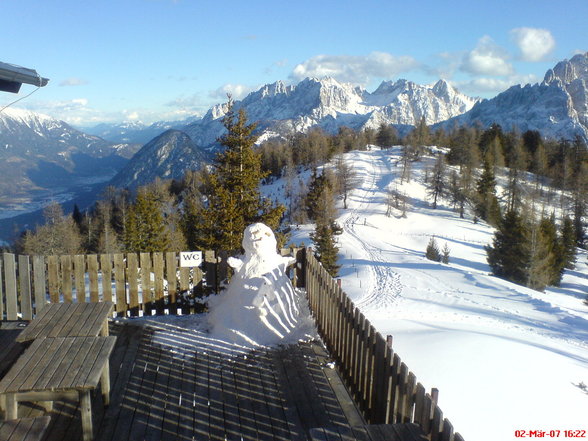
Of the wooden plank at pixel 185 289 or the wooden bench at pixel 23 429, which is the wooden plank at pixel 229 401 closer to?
the wooden bench at pixel 23 429

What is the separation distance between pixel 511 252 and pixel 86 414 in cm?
3484

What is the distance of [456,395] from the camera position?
250 inches

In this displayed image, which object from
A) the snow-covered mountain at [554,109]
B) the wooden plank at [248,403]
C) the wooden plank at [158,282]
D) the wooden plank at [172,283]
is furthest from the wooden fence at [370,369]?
the snow-covered mountain at [554,109]

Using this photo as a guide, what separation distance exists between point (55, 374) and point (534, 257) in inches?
1327

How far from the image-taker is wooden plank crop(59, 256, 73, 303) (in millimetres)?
6473

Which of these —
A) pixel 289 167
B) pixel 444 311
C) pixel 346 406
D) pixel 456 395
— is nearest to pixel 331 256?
pixel 444 311

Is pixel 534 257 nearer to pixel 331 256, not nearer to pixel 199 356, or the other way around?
pixel 331 256

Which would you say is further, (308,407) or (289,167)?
(289,167)

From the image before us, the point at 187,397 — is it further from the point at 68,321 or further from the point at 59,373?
the point at 68,321

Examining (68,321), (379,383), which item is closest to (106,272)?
(68,321)

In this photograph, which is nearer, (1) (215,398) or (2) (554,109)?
(1) (215,398)

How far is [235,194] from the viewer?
1781 cm

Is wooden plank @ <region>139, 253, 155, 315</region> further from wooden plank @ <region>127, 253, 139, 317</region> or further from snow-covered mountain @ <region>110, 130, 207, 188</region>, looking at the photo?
snow-covered mountain @ <region>110, 130, 207, 188</region>

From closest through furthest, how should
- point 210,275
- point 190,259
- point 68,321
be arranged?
point 68,321
point 190,259
point 210,275
